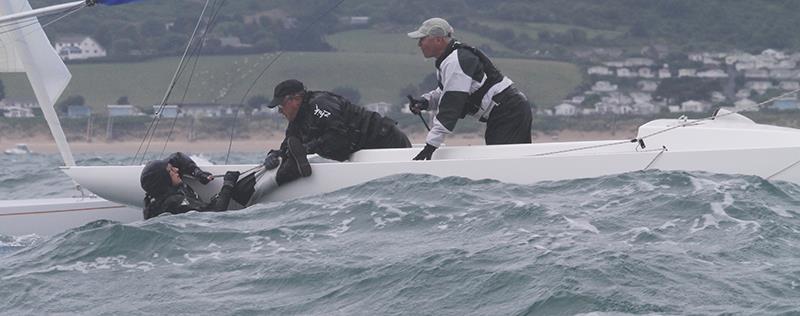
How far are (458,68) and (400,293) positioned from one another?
2.48 meters

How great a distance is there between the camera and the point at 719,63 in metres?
45.2

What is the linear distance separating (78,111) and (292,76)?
23.0 feet

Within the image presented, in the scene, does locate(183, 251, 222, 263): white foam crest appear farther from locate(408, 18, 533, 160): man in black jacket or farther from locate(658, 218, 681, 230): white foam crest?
locate(658, 218, 681, 230): white foam crest

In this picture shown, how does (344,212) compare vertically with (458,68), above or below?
below

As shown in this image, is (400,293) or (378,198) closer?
(400,293)

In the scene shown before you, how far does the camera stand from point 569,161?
23.5ft

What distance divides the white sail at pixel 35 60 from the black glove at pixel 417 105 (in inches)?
Result: 88.8

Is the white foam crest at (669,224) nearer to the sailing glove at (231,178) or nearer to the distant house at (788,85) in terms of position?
the sailing glove at (231,178)

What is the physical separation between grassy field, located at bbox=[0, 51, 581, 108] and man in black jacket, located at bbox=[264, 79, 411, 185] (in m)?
35.0

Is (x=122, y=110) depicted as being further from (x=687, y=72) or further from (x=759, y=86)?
(x=759, y=86)

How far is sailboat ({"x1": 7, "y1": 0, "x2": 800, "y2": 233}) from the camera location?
7.02 m

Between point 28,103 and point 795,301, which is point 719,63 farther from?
point 795,301

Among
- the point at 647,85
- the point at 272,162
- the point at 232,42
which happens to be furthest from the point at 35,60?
the point at 647,85

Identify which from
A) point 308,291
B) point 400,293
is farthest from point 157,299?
point 400,293
